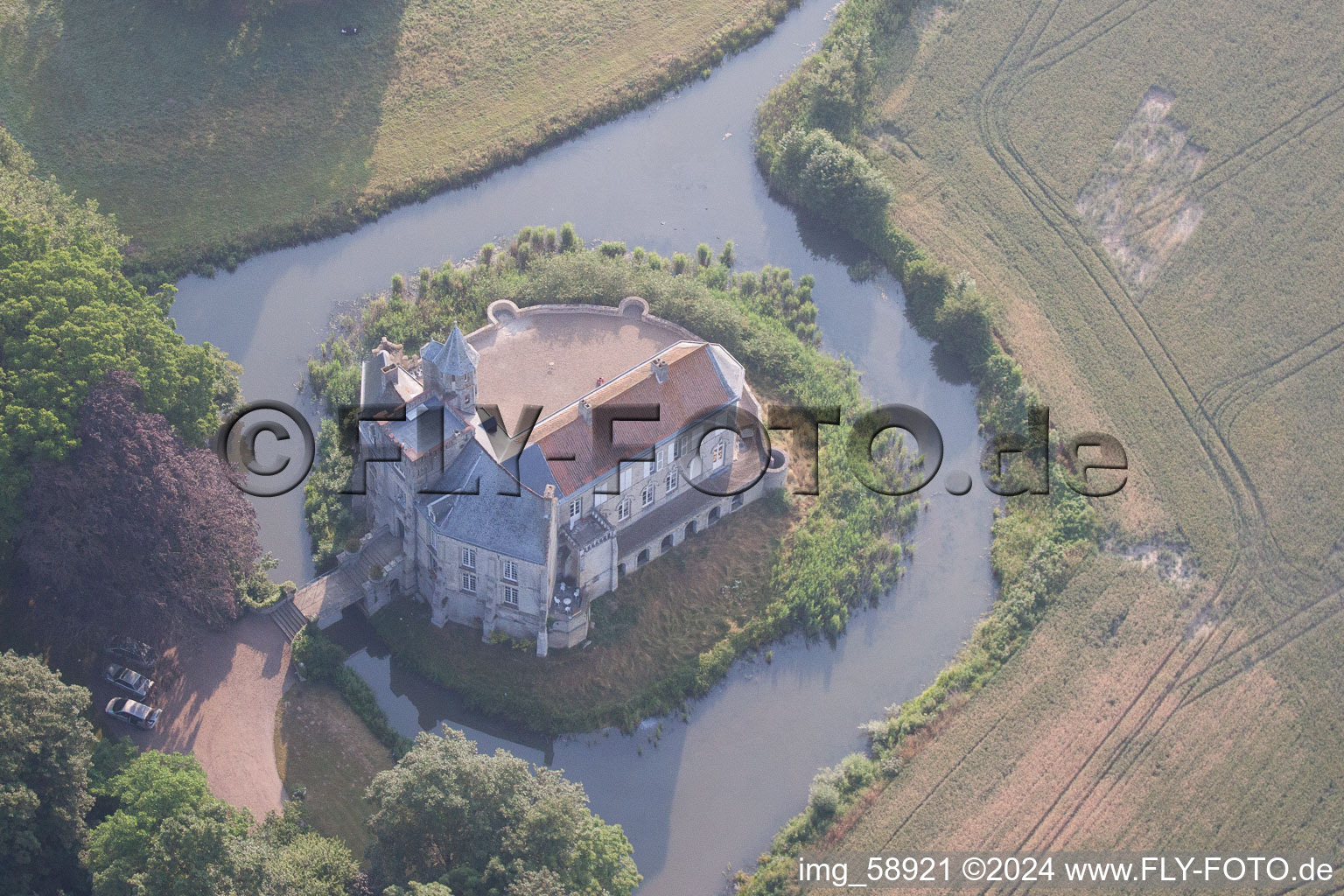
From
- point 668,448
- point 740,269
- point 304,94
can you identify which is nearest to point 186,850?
point 668,448

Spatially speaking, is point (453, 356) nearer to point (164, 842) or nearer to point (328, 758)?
point (328, 758)

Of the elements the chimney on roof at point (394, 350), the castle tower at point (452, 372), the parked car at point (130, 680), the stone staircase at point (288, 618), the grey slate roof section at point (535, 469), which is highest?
the chimney on roof at point (394, 350)

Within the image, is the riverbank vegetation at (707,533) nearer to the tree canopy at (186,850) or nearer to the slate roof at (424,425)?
the slate roof at (424,425)

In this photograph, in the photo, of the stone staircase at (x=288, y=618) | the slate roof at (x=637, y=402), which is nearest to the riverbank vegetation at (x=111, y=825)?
the stone staircase at (x=288, y=618)

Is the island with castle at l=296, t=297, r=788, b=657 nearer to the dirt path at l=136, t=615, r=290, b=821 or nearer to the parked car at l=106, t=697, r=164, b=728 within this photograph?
the dirt path at l=136, t=615, r=290, b=821

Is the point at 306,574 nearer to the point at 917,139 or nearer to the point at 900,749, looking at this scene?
the point at 900,749

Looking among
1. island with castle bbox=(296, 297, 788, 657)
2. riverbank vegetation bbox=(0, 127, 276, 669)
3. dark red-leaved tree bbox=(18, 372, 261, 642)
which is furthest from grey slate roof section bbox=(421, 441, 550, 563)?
dark red-leaved tree bbox=(18, 372, 261, 642)

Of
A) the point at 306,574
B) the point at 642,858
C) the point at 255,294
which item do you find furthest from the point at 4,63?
the point at 642,858
